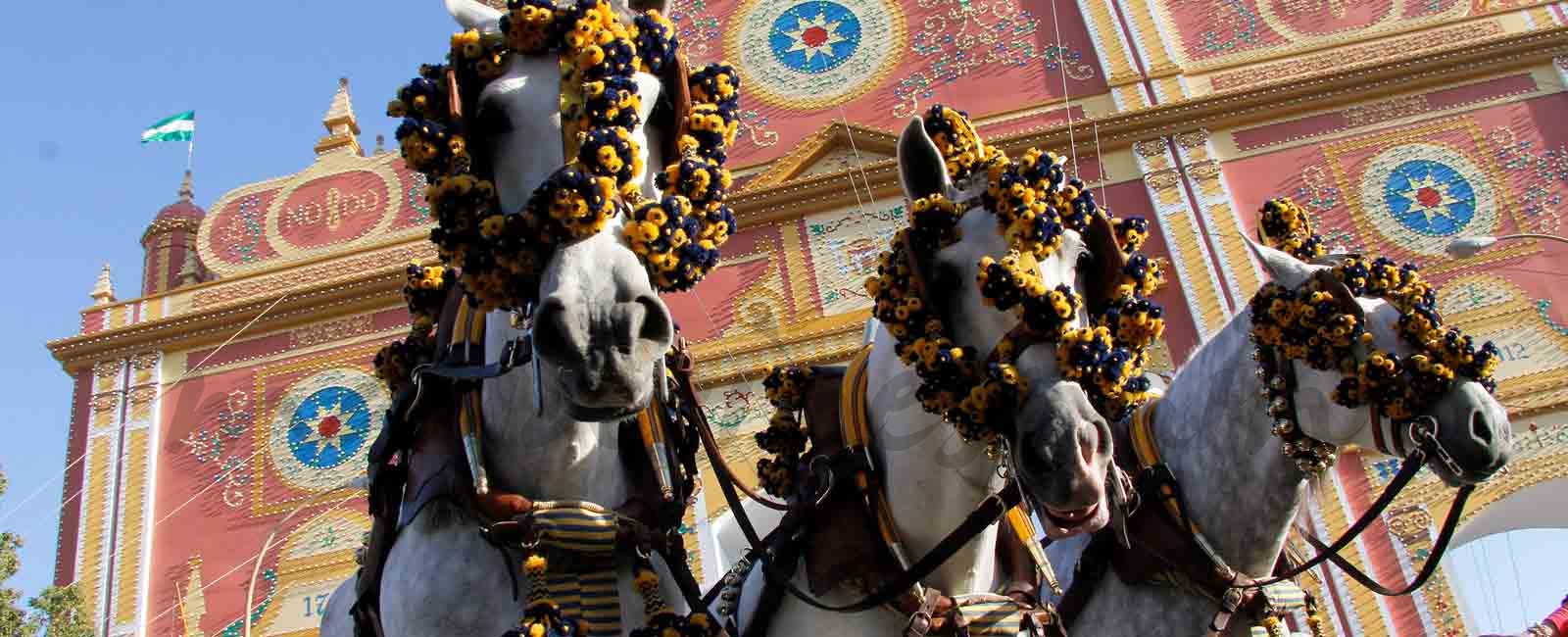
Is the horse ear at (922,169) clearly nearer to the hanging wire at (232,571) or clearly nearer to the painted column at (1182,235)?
the painted column at (1182,235)

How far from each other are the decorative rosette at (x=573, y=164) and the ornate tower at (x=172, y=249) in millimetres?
14394

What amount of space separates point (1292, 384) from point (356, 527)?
37.1ft

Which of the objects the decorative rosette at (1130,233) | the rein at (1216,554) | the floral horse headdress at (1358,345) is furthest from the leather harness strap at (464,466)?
the floral horse headdress at (1358,345)

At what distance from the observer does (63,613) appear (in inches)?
499

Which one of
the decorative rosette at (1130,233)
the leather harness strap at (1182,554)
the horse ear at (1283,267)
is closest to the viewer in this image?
the decorative rosette at (1130,233)

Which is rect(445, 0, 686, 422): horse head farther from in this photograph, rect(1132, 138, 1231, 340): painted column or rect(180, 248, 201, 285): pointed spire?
rect(180, 248, 201, 285): pointed spire

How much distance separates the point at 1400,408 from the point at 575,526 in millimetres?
3057

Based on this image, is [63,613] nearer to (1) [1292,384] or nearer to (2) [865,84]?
(2) [865,84]

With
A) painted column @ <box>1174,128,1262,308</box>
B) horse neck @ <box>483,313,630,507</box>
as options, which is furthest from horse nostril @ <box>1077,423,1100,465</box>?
painted column @ <box>1174,128,1262,308</box>

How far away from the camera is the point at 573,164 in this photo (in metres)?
3.21

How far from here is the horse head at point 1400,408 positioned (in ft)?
14.9

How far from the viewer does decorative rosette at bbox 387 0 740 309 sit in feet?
10.3

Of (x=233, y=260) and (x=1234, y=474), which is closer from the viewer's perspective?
(x=1234, y=474)

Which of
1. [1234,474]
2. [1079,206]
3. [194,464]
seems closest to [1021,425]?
[1079,206]
